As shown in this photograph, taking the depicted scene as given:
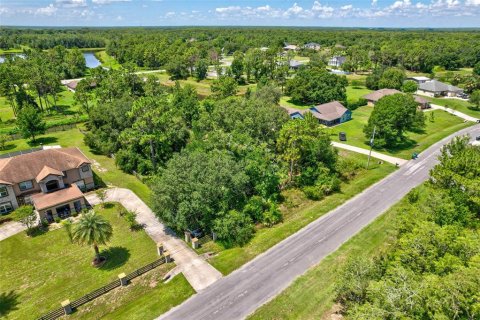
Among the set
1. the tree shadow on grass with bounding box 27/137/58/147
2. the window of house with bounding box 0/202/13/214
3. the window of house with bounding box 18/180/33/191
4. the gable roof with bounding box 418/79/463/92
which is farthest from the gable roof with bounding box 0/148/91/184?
the gable roof with bounding box 418/79/463/92

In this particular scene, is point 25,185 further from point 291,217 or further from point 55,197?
point 291,217

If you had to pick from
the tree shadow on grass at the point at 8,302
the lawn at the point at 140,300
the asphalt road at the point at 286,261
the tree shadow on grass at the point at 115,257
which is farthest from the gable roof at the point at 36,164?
the asphalt road at the point at 286,261

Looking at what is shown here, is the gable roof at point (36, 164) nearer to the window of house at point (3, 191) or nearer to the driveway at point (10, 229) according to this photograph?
the window of house at point (3, 191)

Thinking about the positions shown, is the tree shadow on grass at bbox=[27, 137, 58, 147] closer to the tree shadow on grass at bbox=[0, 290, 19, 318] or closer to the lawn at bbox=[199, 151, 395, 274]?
the tree shadow on grass at bbox=[0, 290, 19, 318]

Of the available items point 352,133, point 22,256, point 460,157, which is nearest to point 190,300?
point 22,256

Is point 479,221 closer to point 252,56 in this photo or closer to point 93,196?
point 93,196
